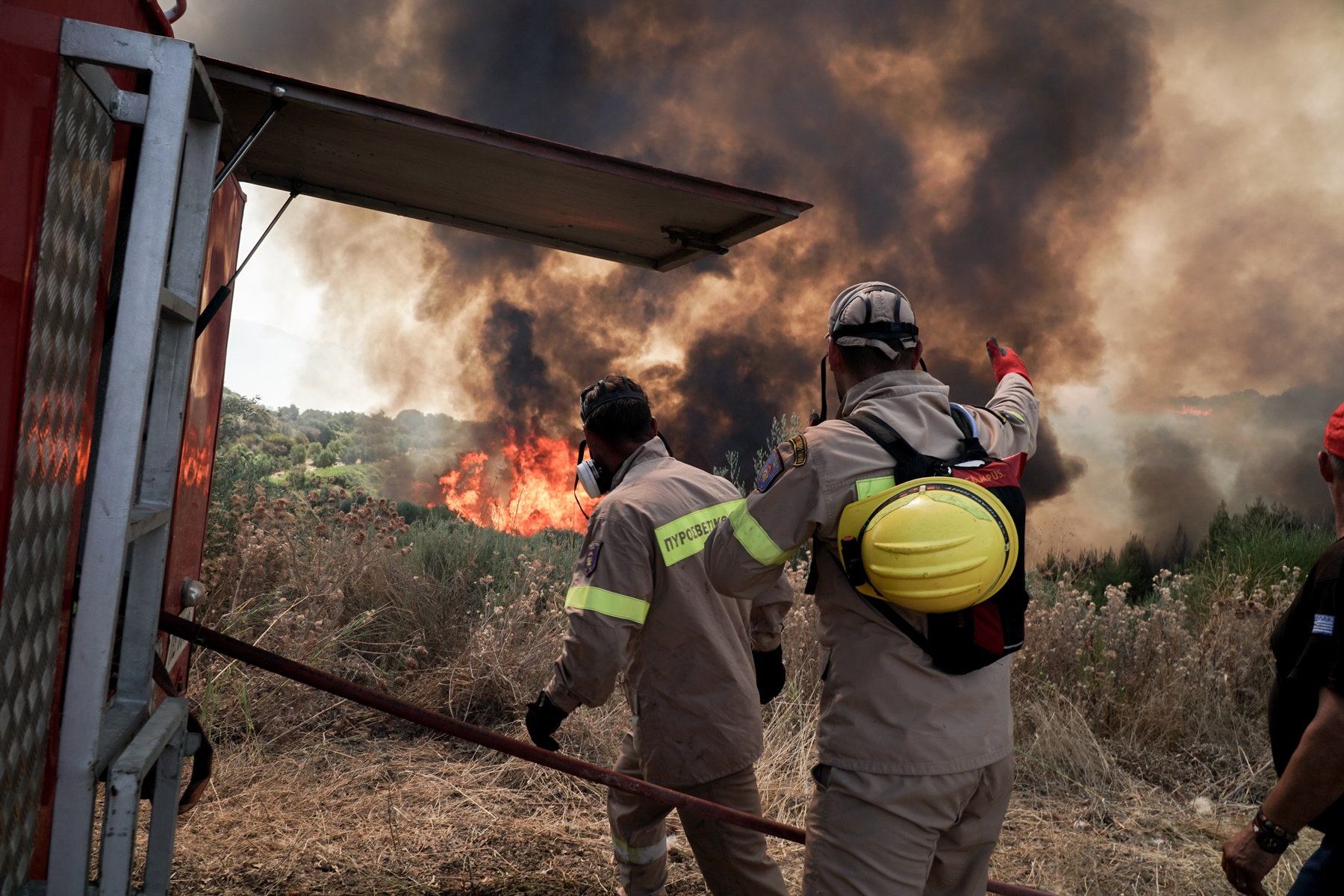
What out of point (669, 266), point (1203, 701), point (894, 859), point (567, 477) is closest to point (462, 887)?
point (894, 859)

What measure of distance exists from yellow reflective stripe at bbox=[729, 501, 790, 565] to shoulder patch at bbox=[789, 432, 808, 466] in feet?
0.56

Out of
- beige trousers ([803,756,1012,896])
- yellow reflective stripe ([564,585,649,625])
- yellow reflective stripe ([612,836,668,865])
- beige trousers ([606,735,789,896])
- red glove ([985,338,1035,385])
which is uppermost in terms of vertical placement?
red glove ([985,338,1035,385])

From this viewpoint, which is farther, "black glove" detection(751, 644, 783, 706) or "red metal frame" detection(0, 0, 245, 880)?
"black glove" detection(751, 644, 783, 706)

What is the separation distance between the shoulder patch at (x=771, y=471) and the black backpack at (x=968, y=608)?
0.69 feet

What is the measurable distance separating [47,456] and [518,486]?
10344mm

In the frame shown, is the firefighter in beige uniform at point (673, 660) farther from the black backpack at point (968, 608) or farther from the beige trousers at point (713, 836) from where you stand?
the black backpack at point (968, 608)

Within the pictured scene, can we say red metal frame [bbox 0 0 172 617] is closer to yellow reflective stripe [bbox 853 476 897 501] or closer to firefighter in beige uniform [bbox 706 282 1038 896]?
firefighter in beige uniform [bbox 706 282 1038 896]

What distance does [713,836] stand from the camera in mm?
2816

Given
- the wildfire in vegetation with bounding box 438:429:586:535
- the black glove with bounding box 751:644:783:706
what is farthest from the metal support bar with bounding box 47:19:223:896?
the wildfire in vegetation with bounding box 438:429:586:535

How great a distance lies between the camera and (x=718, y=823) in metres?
2.81

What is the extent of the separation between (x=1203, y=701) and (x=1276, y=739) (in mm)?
3544

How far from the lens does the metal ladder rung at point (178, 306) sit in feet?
5.48

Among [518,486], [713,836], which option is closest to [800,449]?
[713,836]

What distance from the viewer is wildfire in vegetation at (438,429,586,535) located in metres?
10.5
